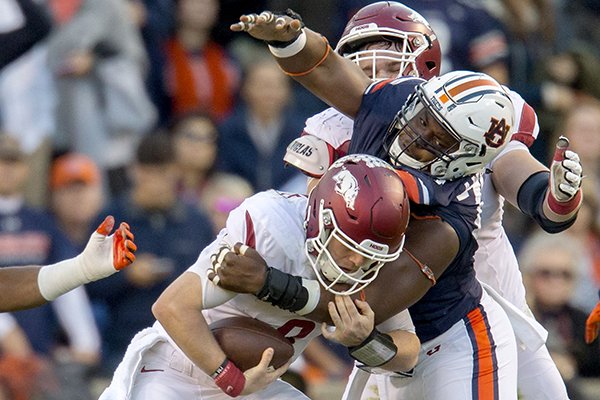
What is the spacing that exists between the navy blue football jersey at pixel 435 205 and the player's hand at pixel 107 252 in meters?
0.84

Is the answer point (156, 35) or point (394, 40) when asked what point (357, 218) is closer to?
point (394, 40)

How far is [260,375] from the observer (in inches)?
194

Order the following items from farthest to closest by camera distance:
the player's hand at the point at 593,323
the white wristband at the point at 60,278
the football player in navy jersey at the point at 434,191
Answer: the player's hand at the point at 593,323, the white wristband at the point at 60,278, the football player in navy jersey at the point at 434,191

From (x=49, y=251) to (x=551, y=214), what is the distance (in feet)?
10.7

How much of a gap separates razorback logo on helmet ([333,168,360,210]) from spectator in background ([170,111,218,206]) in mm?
3567

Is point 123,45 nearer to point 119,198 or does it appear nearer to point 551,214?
point 119,198

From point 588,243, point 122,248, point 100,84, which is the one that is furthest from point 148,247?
point 122,248

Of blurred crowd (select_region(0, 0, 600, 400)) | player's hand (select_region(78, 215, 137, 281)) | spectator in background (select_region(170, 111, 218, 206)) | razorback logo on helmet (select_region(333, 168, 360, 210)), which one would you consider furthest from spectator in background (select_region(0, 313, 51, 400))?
razorback logo on helmet (select_region(333, 168, 360, 210))

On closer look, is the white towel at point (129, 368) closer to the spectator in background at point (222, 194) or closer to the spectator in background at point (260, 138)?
the spectator in background at point (222, 194)

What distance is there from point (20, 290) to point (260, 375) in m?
0.96

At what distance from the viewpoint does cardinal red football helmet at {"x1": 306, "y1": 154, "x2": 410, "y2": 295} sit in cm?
481

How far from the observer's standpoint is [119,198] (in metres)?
8.23

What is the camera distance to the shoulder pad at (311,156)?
532 centimetres

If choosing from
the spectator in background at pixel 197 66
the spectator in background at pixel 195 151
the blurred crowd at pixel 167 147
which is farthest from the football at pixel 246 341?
the spectator in background at pixel 197 66
